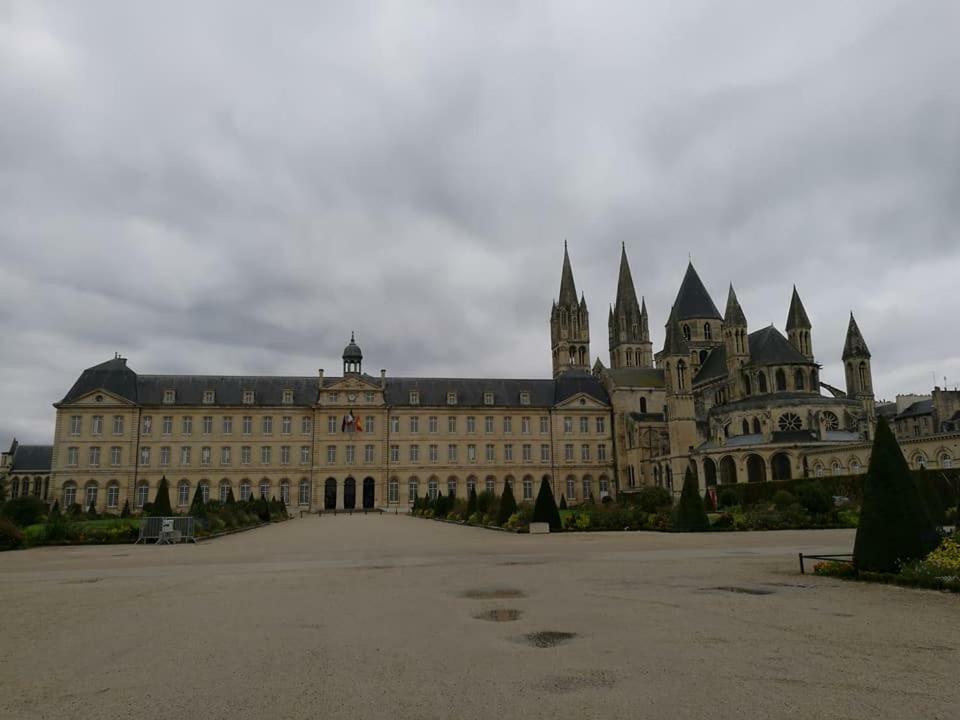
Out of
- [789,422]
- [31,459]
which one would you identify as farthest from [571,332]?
[31,459]

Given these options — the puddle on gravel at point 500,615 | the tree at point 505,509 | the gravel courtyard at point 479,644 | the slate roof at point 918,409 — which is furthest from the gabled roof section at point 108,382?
the slate roof at point 918,409

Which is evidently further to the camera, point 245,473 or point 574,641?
A: point 245,473

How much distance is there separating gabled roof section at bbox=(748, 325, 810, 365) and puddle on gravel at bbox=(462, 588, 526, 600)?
2165 inches

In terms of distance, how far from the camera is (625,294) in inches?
3036

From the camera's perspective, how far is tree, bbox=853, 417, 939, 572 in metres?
11.5

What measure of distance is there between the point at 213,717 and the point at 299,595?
596cm

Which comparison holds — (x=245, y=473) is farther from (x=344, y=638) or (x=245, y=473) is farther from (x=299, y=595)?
(x=344, y=638)

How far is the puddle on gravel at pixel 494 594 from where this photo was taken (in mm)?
10422

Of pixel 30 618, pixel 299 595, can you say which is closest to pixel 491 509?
pixel 299 595

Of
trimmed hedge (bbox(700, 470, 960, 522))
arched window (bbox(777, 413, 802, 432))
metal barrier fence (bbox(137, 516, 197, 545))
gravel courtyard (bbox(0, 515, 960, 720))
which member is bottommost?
gravel courtyard (bbox(0, 515, 960, 720))

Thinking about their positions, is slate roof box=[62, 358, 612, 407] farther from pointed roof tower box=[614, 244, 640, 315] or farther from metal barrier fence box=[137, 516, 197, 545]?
metal barrier fence box=[137, 516, 197, 545]

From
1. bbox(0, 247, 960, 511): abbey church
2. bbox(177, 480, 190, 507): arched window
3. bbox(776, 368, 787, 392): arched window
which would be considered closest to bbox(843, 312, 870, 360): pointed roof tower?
bbox(0, 247, 960, 511): abbey church

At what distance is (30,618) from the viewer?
933 centimetres

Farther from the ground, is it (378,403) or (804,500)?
(378,403)
